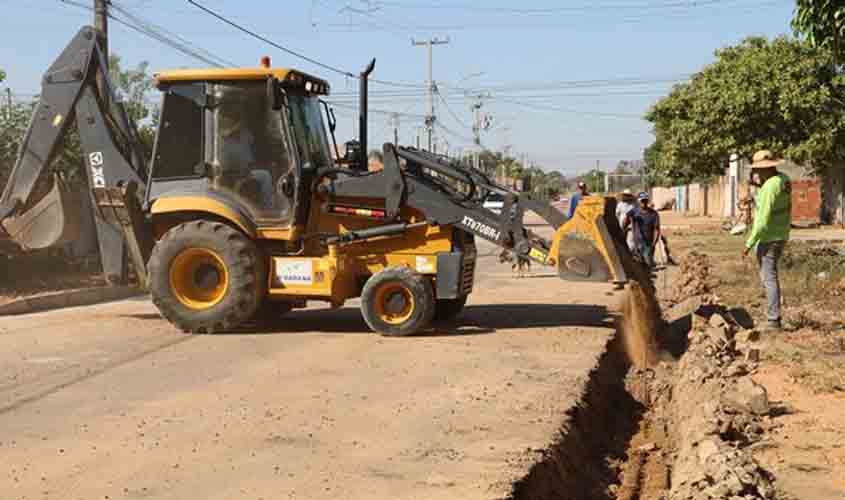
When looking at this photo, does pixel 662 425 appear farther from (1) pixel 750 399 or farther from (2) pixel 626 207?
(2) pixel 626 207

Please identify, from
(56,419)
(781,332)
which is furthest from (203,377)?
(781,332)

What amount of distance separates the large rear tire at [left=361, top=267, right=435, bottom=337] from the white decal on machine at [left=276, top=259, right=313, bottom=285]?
0.69 m

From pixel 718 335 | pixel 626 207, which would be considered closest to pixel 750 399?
pixel 718 335

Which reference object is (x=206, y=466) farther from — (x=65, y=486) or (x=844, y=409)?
(x=844, y=409)

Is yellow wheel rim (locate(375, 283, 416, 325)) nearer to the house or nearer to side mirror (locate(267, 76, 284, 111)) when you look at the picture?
side mirror (locate(267, 76, 284, 111))

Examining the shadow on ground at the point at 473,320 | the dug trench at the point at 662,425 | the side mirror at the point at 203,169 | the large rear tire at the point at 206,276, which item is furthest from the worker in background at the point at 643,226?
the side mirror at the point at 203,169

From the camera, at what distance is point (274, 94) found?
36.2ft

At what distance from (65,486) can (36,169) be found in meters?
8.03

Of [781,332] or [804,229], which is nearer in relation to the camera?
[781,332]

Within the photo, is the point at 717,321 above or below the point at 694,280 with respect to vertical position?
below

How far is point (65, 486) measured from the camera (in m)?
5.59

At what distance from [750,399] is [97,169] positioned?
809cm

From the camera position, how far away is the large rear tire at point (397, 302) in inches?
437

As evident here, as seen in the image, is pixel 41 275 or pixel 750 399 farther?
pixel 41 275
